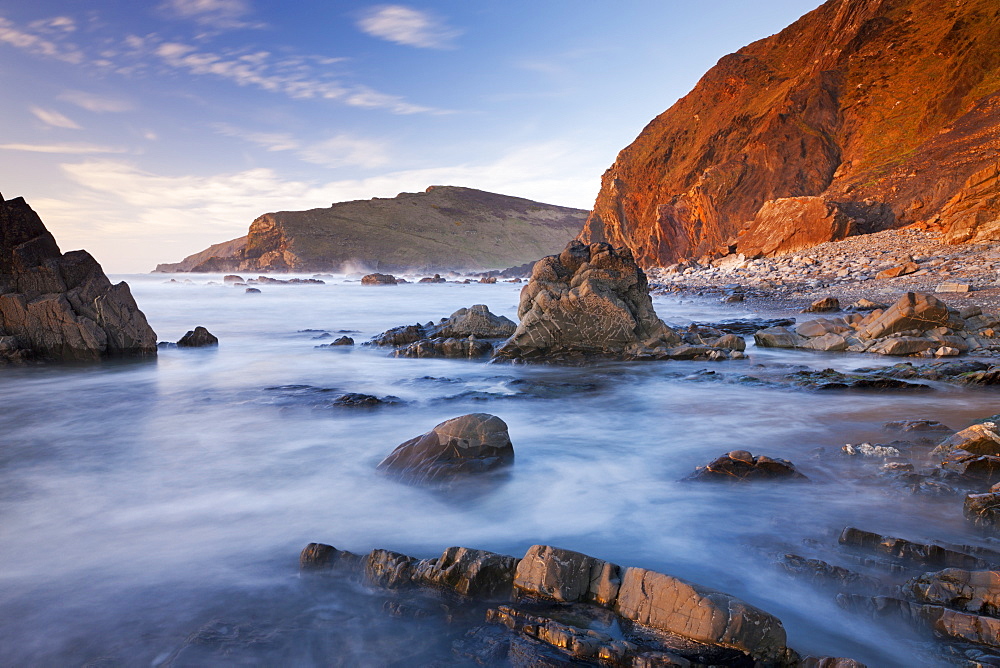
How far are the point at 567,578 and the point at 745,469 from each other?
7.45 ft

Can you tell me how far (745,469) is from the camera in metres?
4.36

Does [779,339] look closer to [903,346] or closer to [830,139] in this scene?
[903,346]

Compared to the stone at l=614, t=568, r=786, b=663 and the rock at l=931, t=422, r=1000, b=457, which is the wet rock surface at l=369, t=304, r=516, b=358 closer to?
the rock at l=931, t=422, r=1000, b=457

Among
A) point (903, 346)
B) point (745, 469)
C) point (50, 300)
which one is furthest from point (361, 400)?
point (903, 346)

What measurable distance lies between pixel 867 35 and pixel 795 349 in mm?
34224

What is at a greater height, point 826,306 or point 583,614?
point 826,306

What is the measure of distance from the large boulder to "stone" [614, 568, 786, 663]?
10658mm

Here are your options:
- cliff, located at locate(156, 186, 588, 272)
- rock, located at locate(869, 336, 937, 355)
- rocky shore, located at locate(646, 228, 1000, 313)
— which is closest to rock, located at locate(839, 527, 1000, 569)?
rock, located at locate(869, 336, 937, 355)

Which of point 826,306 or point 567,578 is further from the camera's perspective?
point 826,306

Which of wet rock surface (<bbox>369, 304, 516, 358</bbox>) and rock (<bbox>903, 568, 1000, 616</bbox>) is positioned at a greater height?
wet rock surface (<bbox>369, 304, 516, 358</bbox>)

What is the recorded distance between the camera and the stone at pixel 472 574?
2.81 meters

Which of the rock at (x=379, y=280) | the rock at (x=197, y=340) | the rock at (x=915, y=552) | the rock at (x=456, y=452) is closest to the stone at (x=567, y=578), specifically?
the rock at (x=915, y=552)

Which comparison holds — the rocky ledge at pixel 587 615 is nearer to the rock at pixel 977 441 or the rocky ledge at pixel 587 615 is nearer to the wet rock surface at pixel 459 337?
the rock at pixel 977 441

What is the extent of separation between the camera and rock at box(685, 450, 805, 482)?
14.1ft
